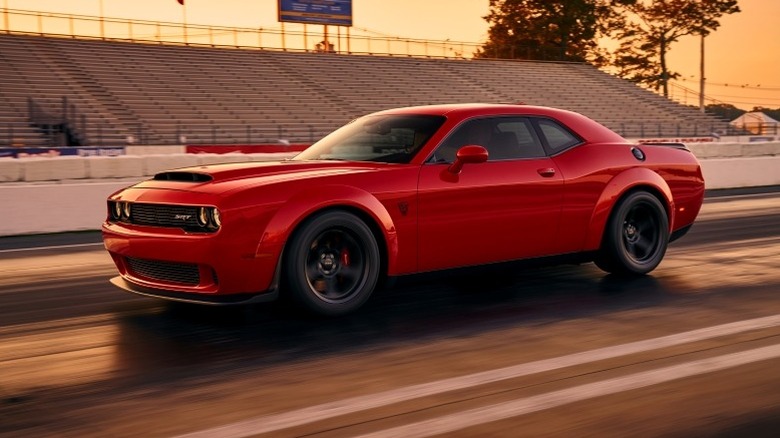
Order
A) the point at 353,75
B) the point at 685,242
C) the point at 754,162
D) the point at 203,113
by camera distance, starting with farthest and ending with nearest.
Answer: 1. the point at 353,75
2. the point at 203,113
3. the point at 754,162
4. the point at 685,242

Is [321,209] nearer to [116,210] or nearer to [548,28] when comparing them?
[116,210]

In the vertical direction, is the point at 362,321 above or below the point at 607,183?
below

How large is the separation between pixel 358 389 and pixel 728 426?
168 centimetres

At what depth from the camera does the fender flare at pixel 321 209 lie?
19.5ft

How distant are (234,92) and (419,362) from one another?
112ft

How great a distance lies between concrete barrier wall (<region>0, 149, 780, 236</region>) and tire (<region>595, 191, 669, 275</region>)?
778cm

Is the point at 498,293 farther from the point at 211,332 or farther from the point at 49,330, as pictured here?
the point at 49,330

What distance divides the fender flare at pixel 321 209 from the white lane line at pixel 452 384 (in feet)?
5.32

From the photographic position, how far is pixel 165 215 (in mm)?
6172

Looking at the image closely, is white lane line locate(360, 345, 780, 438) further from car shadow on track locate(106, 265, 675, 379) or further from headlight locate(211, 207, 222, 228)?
headlight locate(211, 207, 222, 228)

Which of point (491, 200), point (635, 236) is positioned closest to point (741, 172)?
point (635, 236)

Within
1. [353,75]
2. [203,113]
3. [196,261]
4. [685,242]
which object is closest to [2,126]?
[203,113]

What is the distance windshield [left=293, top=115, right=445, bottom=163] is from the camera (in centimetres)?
692

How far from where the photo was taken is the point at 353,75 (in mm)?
45000
